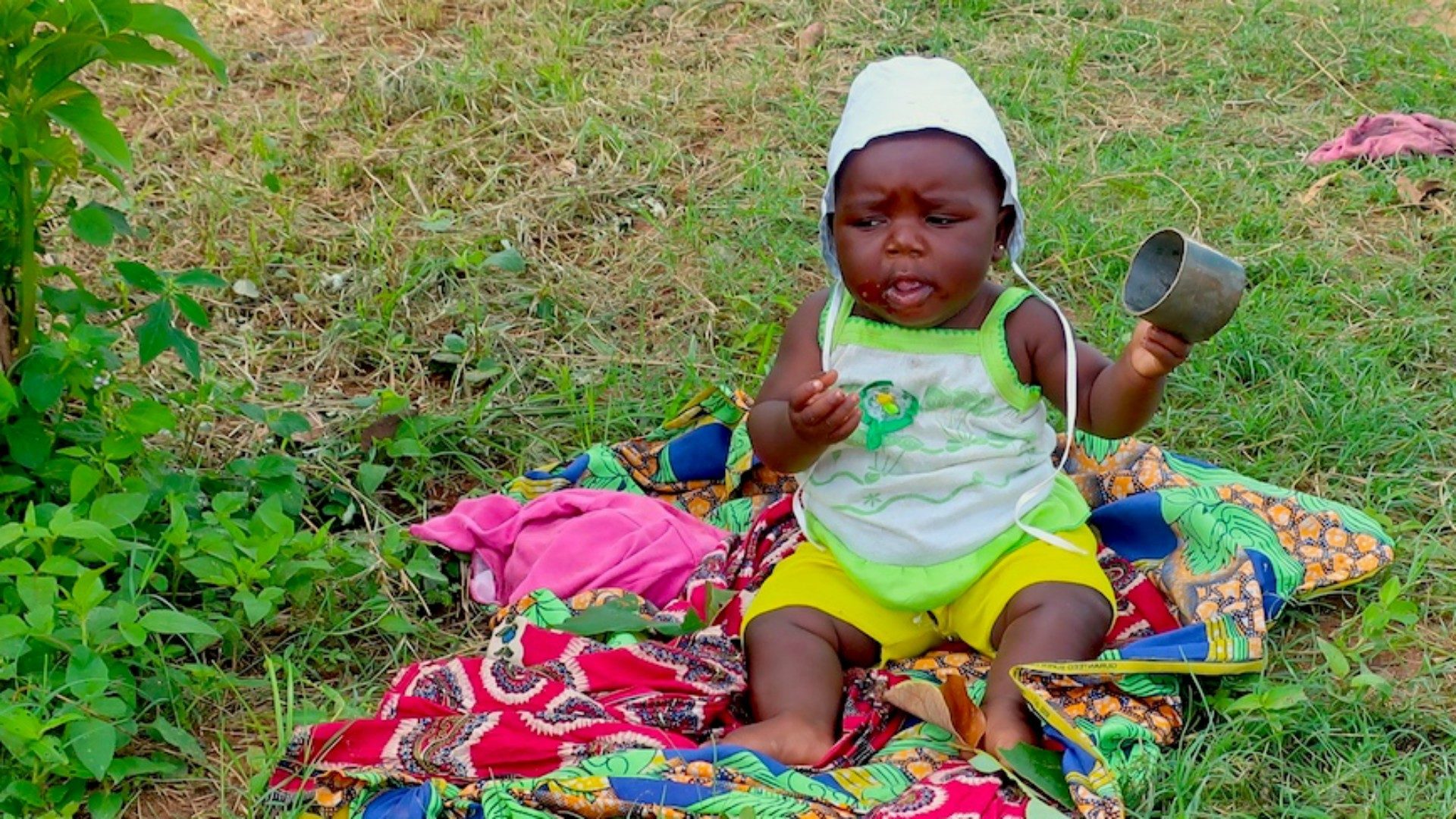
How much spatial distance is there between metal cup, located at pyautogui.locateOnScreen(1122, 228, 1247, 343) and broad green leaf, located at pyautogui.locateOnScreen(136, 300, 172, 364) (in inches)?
69.9

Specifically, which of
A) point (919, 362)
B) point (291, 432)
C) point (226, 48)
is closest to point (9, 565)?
point (291, 432)

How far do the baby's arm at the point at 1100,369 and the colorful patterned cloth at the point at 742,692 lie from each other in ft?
1.24

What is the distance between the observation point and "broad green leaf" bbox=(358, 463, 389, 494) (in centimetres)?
322

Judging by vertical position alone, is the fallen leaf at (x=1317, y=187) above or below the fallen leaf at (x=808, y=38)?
below

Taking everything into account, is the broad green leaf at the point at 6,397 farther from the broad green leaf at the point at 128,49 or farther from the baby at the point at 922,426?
the baby at the point at 922,426

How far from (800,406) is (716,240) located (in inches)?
66.2

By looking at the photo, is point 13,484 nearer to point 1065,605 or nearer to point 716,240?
point 1065,605

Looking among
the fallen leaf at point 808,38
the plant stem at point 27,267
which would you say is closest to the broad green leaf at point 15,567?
the plant stem at point 27,267

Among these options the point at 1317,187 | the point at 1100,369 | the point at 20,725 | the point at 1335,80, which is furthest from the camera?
the point at 1335,80

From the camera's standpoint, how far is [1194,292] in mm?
2275

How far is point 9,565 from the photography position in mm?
2508

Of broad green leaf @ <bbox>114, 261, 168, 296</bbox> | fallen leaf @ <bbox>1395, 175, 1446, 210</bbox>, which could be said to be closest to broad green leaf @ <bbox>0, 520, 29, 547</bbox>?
broad green leaf @ <bbox>114, 261, 168, 296</bbox>

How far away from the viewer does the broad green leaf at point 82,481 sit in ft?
8.85

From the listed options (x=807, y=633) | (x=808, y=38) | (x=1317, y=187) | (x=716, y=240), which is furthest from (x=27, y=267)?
(x=1317, y=187)
